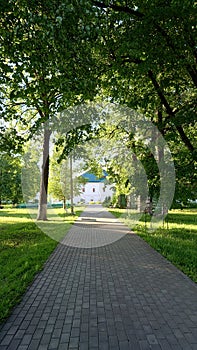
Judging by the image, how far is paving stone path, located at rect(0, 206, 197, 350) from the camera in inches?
127

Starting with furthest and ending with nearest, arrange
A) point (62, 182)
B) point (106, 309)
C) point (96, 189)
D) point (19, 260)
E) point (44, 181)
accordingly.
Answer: point (62, 182) < point (96, 189) < point (44, 181) < point (19, 260) < point (106, 309)

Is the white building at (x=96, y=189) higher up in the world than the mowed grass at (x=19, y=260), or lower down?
higher up

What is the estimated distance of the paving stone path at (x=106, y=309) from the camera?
3.22 metres

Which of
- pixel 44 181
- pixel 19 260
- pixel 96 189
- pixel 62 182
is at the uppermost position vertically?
pixel 62 182

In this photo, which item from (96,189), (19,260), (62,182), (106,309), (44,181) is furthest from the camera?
(62,182)

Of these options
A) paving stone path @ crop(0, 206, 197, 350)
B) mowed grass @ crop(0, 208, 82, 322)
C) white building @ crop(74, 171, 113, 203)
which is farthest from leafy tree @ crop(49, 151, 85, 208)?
paving stone path @ crop(0, 206, 197, 350)

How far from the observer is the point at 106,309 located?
4098 millimetres

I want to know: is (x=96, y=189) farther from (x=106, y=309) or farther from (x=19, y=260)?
(x=106, y=309)

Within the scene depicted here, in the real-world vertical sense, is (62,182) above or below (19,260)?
above

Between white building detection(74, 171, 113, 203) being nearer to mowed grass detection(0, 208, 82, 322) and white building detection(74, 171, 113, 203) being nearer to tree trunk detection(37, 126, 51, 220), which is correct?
tree trunk detection(37, 126, 51, 220)

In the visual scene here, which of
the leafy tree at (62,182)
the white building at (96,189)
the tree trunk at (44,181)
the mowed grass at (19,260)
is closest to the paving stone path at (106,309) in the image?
the mowed grass at (19,260)

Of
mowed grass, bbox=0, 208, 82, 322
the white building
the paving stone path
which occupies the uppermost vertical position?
the white building

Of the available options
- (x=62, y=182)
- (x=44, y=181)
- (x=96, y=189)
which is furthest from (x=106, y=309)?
(x=62, y=182)

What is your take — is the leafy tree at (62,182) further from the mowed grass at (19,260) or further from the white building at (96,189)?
the mowed grass at (19,260)
